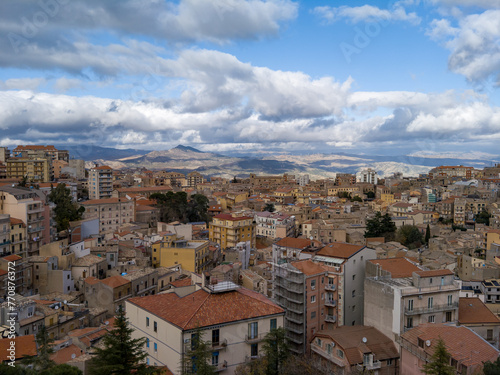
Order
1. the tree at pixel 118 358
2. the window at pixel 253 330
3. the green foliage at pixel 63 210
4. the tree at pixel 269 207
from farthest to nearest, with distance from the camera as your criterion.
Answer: the tree at pixel 269 207, the green foliage at pixel 63 210, the window at pixel 253 330, the tree at pixel 118 358

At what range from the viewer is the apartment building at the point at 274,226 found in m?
55.0

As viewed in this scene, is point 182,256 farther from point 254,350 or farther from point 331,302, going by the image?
point 254,350

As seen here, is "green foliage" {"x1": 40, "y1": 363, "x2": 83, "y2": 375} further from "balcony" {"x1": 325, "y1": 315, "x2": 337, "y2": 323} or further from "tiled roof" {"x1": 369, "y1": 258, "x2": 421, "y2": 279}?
"tiled roof" {"x1": 369, "y1": 258, "x2": 421, "y2": 279}

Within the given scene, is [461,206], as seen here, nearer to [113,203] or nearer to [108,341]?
[113,203]

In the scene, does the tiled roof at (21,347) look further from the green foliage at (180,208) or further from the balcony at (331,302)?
the green foliage at (180,208)

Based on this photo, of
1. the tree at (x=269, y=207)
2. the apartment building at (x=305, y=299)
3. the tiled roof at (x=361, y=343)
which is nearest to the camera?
the tiled roof at (x=361, y=343)

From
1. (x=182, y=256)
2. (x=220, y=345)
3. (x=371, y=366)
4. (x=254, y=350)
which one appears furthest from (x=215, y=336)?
(x=182, y=256)

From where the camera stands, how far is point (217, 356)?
16.7 metres

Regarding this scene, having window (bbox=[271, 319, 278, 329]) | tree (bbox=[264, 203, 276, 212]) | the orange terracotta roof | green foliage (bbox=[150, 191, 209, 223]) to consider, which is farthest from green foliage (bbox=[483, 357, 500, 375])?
tree (bbox=[264, 203, 276, 212])

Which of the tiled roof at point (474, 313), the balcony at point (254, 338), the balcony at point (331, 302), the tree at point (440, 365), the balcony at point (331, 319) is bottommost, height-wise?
the balcony at point (331, 319)

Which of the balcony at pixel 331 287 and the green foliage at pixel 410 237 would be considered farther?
the green foliage at pixel 410 237

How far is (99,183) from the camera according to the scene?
68750 mm

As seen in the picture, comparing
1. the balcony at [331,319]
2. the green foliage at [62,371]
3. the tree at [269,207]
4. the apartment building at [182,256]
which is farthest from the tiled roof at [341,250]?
the tree at [269,207]

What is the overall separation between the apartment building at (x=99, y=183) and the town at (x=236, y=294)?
13.4 meters
